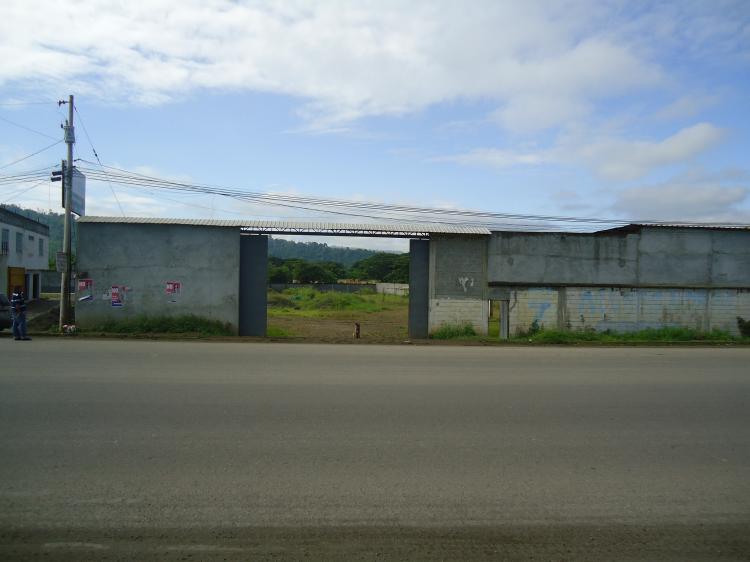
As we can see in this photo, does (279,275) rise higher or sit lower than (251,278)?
higher

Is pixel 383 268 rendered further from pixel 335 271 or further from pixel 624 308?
pixel 624 308

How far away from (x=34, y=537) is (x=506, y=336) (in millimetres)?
17428

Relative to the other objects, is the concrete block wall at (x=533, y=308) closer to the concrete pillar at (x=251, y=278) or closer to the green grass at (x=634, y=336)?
the green grass at (x=634, y=336)

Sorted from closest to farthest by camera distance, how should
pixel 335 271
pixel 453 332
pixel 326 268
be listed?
pixel 453 332 < pixel 326 268 < pixel 335 271

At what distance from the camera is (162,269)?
19141 millimetres

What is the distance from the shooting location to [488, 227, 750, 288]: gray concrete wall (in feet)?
66.3

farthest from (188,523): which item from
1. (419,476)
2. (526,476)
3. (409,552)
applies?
(526,476)

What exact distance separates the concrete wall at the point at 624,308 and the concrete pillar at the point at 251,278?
344 inches

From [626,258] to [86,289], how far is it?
19024mm

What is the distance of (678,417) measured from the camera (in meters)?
Result: 7.41

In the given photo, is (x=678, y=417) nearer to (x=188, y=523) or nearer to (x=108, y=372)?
(x=188, y=523)

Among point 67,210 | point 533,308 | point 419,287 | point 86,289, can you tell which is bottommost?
point 533,308

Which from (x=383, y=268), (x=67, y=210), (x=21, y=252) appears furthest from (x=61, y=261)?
(x=383, y=268)

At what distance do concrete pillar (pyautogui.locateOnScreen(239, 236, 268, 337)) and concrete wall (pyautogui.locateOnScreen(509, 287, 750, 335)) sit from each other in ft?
28.7
